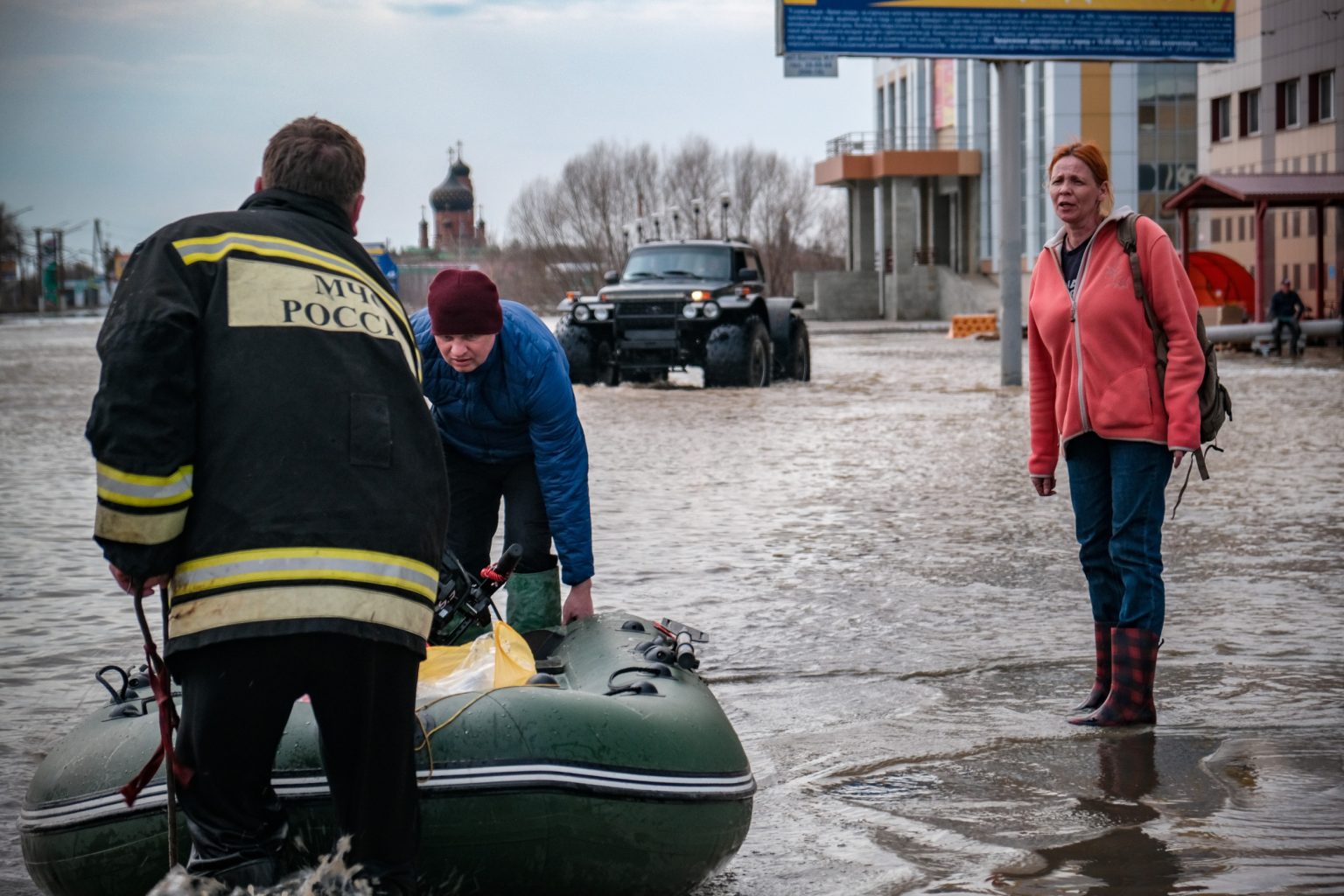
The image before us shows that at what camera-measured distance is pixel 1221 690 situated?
5410 mm

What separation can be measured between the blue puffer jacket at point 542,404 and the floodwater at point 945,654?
0.79 metres

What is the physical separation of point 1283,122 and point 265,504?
4014cm

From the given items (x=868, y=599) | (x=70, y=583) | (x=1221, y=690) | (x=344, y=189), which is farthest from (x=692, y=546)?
(x=344, y=189)

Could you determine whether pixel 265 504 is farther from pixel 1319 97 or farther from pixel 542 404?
pixel 1319 97

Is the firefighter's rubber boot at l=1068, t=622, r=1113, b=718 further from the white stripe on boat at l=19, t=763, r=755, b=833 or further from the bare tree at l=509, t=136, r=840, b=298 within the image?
the bare tree at l=509, t=136, r=840, b=298

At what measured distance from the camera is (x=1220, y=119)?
141 feet

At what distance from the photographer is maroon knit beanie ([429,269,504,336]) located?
14.3 ft

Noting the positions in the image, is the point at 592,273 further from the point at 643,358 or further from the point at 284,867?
the point at 284,867

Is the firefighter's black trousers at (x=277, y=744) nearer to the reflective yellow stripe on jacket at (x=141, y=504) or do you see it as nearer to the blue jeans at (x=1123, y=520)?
the reflective yellow stripe on jacket at (x=141, y=504)

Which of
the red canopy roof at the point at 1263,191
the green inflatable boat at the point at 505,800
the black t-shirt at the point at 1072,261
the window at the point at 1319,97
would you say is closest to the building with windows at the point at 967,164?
the window at the point at 1319,97

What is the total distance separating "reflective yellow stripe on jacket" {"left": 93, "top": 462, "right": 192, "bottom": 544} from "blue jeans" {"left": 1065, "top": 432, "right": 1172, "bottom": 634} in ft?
9.11

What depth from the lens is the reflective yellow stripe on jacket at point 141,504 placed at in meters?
2.78

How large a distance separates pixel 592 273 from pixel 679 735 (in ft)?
217

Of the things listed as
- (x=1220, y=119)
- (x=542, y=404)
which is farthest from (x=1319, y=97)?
(x=542, y=404)
